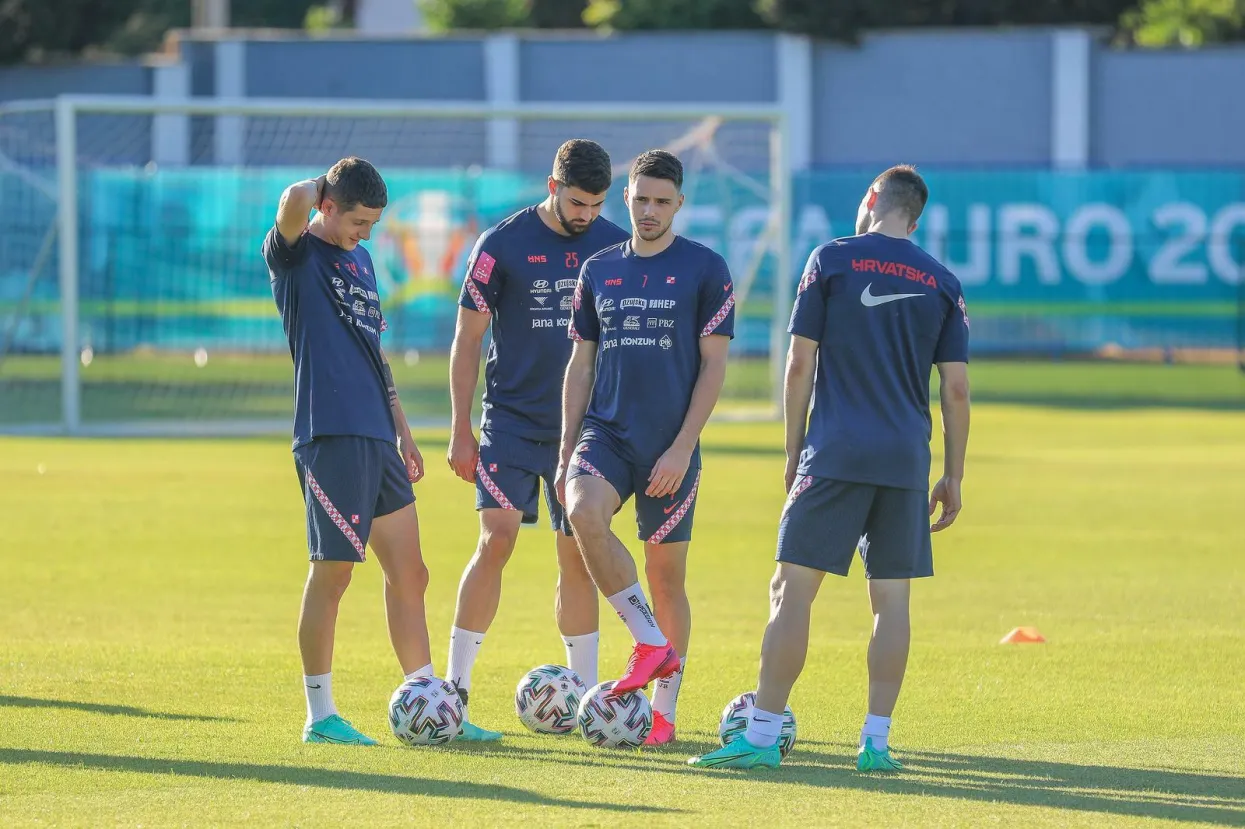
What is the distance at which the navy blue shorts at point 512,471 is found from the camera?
755 centimetres

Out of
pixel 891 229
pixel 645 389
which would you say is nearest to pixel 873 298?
pixel 891 229

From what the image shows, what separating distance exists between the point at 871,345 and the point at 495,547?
1.84 meters

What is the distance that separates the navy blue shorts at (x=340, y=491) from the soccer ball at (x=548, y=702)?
87cm

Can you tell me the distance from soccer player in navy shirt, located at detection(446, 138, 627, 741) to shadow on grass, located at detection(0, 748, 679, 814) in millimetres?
1237

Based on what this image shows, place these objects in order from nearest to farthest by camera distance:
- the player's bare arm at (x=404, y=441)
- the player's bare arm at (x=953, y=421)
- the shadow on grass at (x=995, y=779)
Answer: the shadow on grass at (x=995, y=779) < the player's bare arm at (x=953, y=421) < the player's bare arm at (x=404, y=441)

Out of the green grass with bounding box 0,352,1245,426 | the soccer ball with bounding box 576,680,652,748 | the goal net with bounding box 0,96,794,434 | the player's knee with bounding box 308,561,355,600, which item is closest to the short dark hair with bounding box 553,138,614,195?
the player's knee with bounding box 308,561,355,600

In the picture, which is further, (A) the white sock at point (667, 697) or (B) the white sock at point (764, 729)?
(A) the white sock at point (667, 697)

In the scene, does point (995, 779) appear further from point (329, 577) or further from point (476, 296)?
point (476, 296)

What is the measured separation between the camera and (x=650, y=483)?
6.87 m

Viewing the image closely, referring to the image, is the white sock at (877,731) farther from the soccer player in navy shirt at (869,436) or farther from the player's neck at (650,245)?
the player's neck at (650,245)

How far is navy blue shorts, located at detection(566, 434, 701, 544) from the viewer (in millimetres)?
6914

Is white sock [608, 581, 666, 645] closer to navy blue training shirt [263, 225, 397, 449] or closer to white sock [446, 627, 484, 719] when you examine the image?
white sock [446, 627, 484, 719]

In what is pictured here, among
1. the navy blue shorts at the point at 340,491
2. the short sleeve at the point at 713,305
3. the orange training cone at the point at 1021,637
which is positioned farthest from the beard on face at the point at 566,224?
the orange training cone at the point at 1021,637

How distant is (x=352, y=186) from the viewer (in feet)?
22.1
